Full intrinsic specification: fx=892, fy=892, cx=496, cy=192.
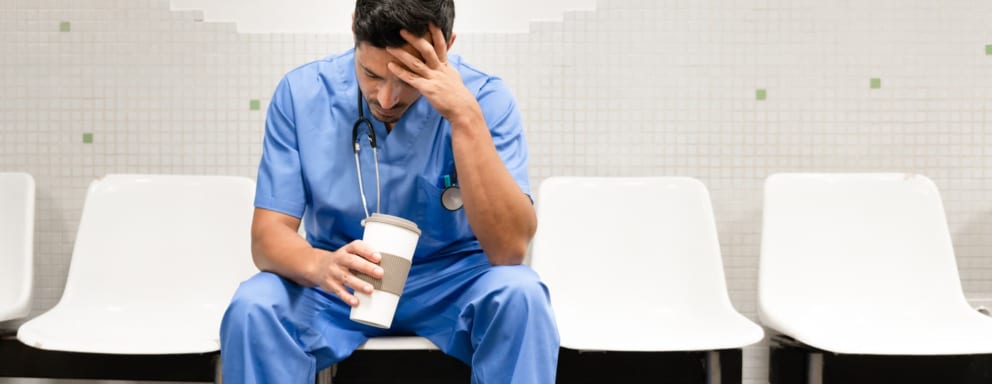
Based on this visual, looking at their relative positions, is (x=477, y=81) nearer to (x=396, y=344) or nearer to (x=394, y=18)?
(x=394, y=18)

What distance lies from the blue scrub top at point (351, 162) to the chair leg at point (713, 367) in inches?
23.2

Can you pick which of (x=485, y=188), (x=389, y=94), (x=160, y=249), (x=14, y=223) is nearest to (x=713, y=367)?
(x=485, y=188)

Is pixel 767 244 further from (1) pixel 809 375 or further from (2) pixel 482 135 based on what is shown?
(2) pixel 482 135

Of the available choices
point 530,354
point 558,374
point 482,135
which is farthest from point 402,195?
point 558,374

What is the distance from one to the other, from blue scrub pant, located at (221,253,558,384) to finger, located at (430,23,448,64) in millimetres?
396

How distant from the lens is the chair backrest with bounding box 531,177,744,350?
228cm

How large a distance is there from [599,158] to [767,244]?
0.55 metres

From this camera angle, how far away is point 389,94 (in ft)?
5.26

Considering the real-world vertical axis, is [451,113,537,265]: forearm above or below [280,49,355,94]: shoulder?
below

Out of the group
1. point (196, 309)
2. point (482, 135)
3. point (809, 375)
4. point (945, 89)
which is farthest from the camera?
point (945, 89)

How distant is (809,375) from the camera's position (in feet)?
6.81

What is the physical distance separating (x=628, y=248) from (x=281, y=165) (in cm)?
101

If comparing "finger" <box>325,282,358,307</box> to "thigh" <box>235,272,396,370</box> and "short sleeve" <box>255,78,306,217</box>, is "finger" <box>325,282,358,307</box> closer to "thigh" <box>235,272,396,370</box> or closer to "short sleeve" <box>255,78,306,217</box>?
"thigh" <box>235,272,396,370</box>

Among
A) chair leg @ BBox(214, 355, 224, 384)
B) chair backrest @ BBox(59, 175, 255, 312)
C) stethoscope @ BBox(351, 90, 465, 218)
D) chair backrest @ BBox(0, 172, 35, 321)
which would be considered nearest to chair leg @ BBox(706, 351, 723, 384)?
stethoscope @ BBox(351, 90, 465, 218)
